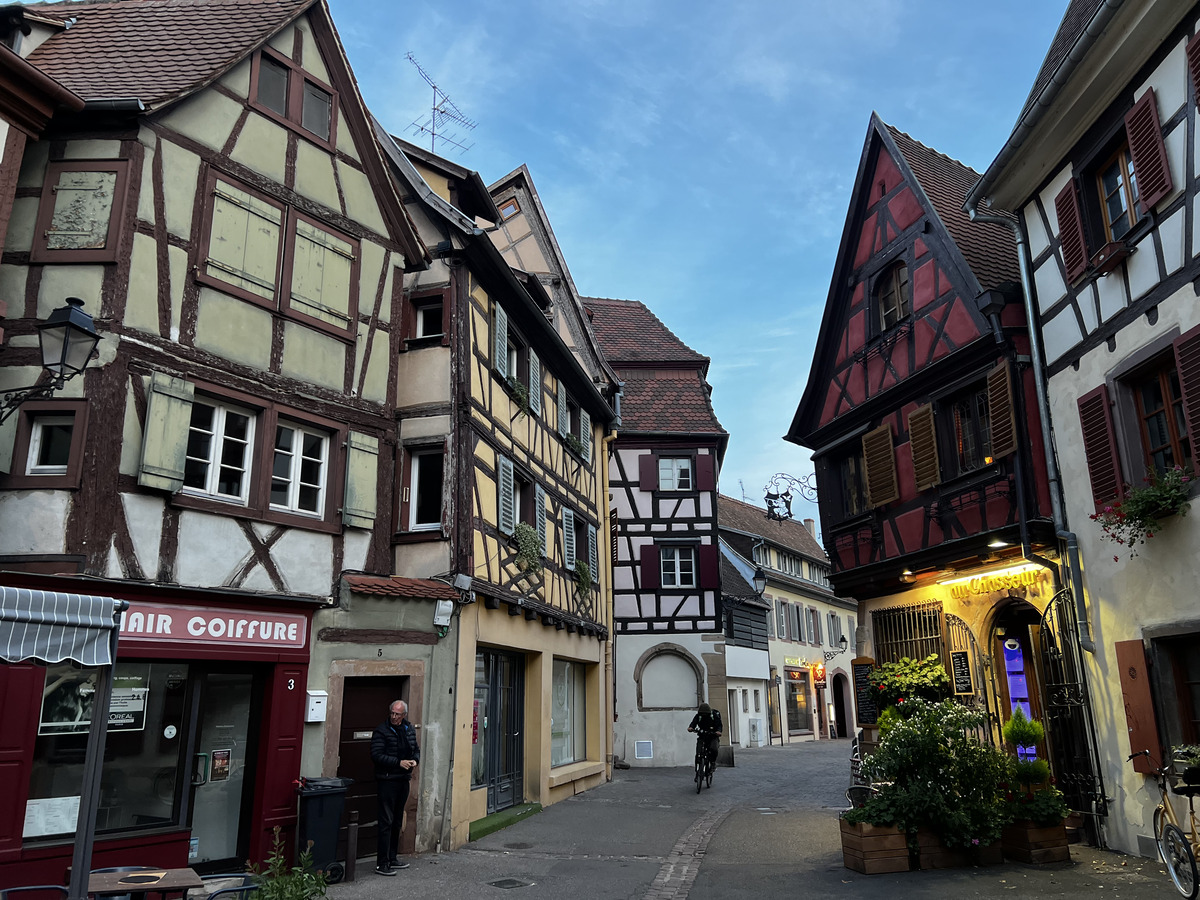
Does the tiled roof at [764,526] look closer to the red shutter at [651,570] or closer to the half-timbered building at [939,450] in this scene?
the red shutter at [651,570]

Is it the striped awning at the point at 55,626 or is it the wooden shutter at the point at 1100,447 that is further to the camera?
the wooden shutter at the point at 1100,447

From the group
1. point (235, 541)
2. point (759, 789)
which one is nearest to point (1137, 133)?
point (235, 541)

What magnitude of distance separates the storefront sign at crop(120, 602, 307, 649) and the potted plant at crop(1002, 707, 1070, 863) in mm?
7388

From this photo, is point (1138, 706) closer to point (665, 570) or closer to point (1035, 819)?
point (1035, 819)

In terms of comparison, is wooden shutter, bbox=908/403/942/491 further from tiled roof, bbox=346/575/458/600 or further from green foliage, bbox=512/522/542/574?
tiled roof, bbox=346/575/458/600

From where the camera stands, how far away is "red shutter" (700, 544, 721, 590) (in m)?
25.0

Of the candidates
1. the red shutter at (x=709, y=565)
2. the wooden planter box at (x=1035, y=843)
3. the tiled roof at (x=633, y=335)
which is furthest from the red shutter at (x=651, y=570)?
the wooden planter box at (x=1035, y=843)

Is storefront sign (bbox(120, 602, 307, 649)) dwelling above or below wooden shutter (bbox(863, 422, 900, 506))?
below

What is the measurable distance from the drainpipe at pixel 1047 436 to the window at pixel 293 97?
322 inches

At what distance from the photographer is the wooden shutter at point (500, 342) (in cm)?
1346

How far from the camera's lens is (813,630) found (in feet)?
139

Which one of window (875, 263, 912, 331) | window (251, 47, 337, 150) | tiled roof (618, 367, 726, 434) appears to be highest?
tiled roof (618, 367, 726, 434)

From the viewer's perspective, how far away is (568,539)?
17.0m

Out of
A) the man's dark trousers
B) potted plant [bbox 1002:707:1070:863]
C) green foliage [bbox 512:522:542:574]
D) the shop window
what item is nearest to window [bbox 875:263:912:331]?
green foliage [bbox 512:522:542:574]
